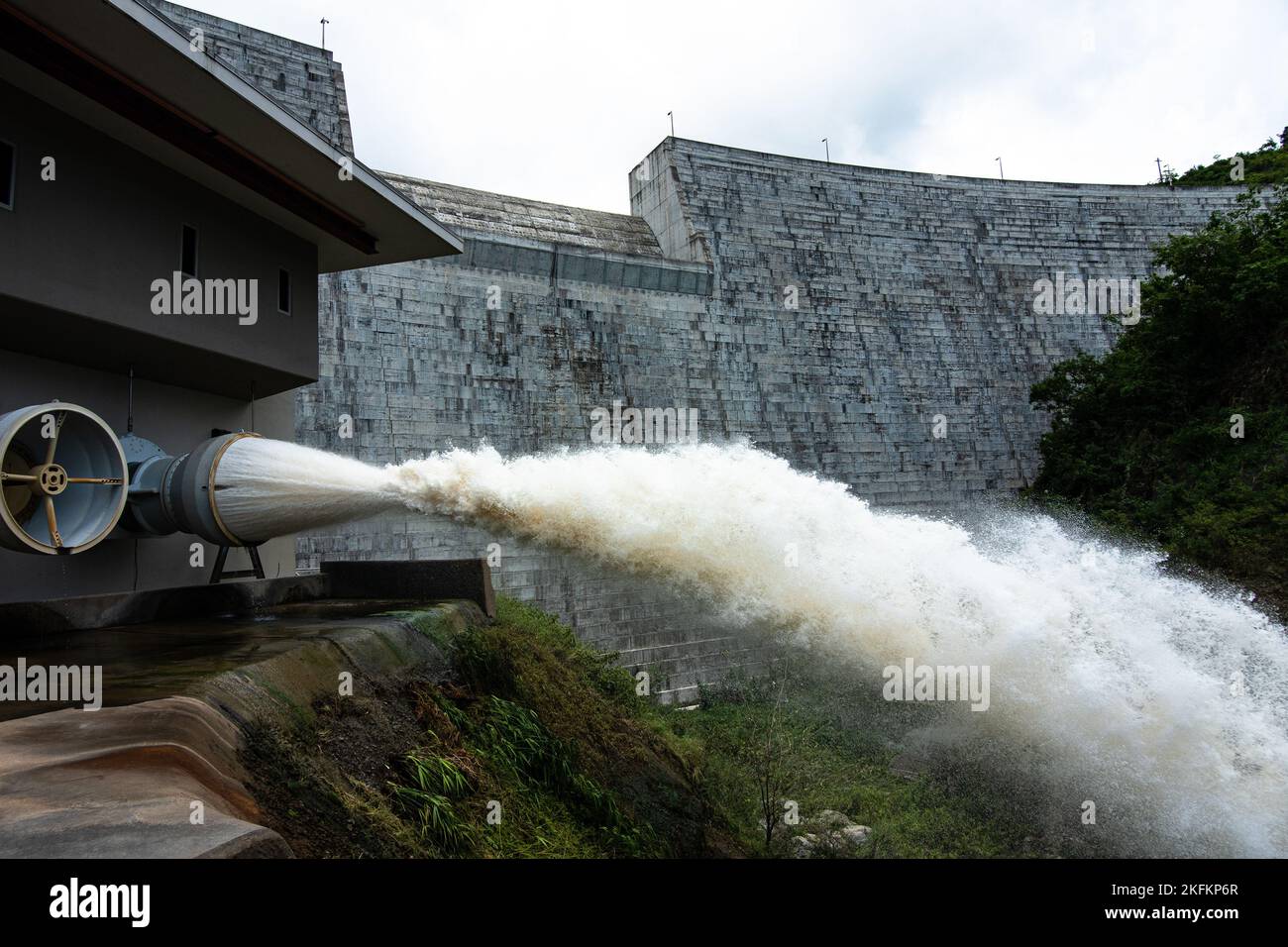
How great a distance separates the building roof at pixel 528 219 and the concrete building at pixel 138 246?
907 centimetres

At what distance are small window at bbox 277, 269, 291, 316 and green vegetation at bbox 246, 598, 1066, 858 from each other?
5.73 metres

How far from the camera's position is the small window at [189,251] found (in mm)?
10812

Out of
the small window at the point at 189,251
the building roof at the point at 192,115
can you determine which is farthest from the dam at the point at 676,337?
the small window at the point at 189,251

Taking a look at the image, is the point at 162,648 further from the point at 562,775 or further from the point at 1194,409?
the point at 1194,409

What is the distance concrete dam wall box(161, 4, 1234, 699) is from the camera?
18703 millimetres

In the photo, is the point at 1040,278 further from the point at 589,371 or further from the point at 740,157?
the point at 589,371

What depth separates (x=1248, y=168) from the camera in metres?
42.1
